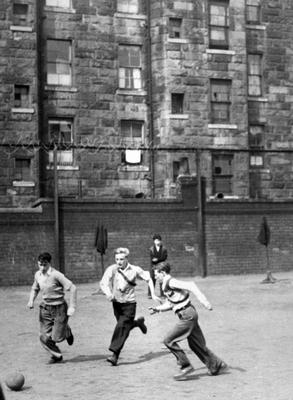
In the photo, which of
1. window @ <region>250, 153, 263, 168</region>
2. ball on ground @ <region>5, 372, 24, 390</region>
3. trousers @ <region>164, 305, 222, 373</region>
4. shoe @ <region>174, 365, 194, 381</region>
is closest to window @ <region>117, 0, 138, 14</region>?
window @ <region>250, 153, 263, 168</region>

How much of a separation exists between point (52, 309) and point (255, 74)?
2568 centimetres

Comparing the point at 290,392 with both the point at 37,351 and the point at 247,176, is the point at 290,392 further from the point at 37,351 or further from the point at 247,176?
the point at 247,176

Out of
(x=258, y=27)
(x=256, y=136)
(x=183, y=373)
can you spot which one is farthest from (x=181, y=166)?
(x=183, y=373)

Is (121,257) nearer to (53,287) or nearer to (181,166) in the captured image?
(53,287)

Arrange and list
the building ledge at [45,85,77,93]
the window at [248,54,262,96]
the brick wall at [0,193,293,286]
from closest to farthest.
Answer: the brick wall at [0,193,293,286] < the building ledge at [45,85,77,93] < the window at [248,54,262,96]

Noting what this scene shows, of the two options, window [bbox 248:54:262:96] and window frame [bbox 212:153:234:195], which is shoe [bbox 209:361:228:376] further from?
window [bbox 248:54:262:96]

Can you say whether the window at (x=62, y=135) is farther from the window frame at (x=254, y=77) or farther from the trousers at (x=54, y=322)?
the trousers at (x=54, y=322)

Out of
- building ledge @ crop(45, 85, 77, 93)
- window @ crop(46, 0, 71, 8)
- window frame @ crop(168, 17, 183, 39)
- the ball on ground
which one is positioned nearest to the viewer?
the ball on ground

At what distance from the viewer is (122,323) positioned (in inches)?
444

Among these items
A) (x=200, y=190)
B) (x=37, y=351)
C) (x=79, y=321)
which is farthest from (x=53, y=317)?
(x=200, y=190)

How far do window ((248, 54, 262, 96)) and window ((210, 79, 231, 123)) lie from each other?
77.6 inches

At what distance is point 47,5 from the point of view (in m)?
31.6

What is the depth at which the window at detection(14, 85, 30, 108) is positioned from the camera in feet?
99.2

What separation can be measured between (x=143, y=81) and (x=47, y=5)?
514cm
